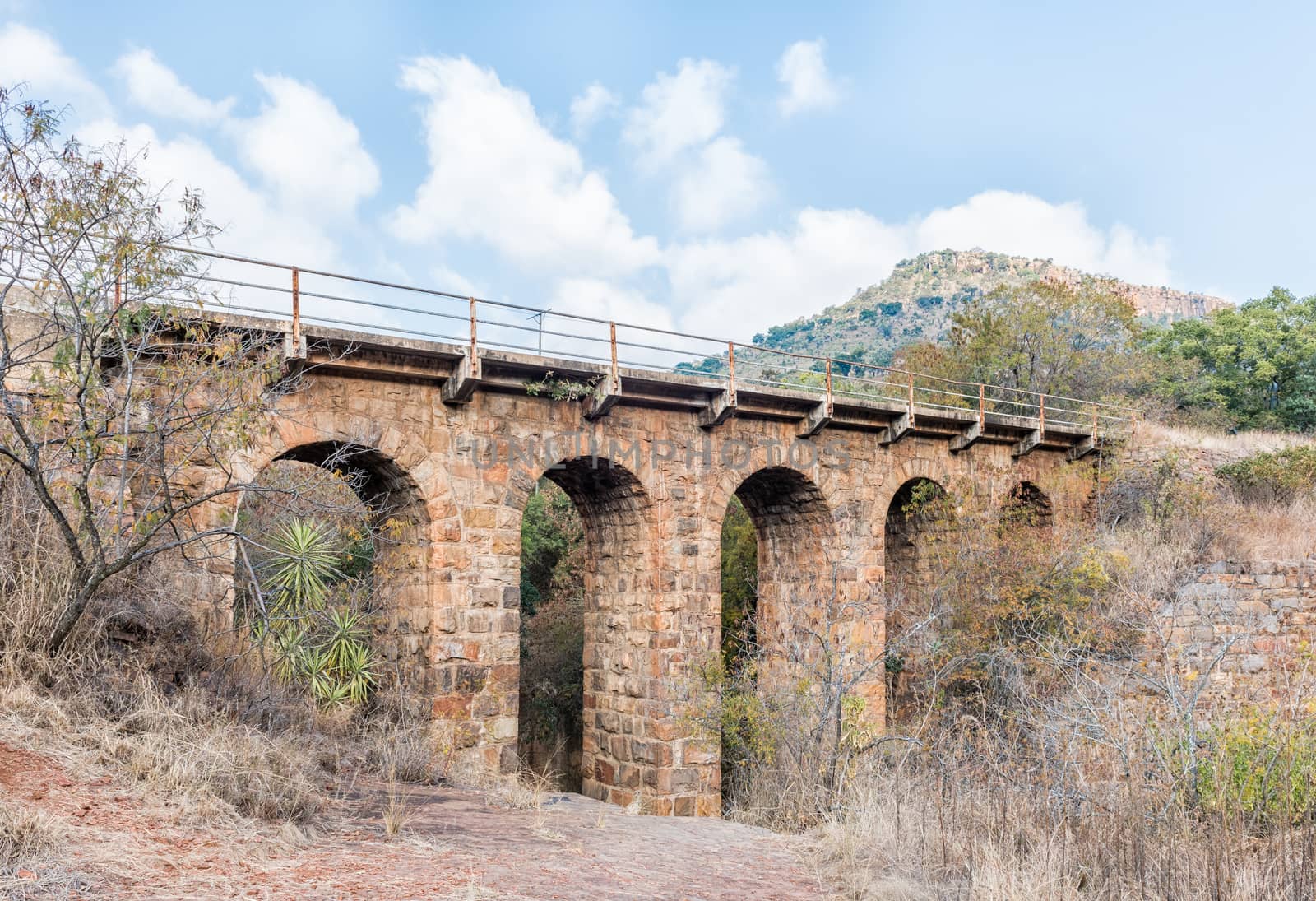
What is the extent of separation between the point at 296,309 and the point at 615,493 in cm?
521

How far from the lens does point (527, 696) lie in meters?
19.3

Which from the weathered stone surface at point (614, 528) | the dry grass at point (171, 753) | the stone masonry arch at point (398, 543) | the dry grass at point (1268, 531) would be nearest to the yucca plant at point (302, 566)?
the stone masonry arch at point (398, 543)

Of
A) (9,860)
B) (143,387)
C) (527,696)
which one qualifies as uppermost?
(143,387)

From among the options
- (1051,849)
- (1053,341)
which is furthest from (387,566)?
(1053,341)

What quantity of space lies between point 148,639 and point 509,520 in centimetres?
500

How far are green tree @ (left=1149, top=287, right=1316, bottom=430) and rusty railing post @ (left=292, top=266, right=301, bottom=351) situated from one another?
24573 mm

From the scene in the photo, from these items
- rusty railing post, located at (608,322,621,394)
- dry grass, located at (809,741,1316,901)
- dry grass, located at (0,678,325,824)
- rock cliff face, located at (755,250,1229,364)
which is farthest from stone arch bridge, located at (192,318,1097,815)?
rock cliff face, located at (755,250,1229,364)

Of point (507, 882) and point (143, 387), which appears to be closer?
point (507, 882)

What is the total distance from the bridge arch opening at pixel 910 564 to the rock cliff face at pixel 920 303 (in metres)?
51.9

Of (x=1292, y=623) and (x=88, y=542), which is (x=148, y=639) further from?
(x=1292, y=623)

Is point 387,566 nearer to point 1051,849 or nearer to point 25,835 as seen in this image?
point 25,835

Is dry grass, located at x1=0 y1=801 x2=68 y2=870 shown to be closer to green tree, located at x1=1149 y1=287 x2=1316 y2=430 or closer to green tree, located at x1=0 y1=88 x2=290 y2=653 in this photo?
green tree, located at x1=0 y1=88 x2=290 y2=653

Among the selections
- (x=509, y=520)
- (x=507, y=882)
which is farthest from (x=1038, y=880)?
(x=509, y=520)

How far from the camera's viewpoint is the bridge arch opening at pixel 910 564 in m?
16.2
